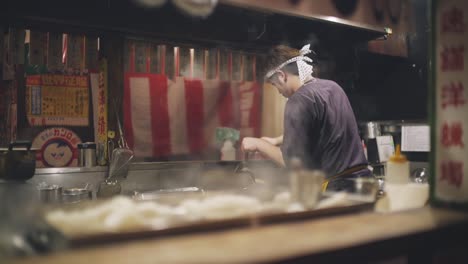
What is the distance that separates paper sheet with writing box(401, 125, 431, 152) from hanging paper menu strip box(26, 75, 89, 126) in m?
3.56

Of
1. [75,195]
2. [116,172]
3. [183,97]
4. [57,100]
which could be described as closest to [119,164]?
[116,172]

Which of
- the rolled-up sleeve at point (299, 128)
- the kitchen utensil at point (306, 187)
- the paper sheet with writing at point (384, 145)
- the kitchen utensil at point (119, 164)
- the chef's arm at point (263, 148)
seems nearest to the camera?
the kitchen utensil at point (306, 187)

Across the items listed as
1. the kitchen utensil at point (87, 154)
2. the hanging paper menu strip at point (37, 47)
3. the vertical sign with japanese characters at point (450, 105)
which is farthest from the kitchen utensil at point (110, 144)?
the vertical sign with japanese characters at point (450, 105)

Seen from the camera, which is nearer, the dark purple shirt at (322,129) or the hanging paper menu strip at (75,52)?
the dark purple shirt at (322,129)

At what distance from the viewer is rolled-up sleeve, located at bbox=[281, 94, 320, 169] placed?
9.60ft

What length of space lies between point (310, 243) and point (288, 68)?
7.18 feet

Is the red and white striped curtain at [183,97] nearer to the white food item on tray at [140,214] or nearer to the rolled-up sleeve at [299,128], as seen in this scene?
the rolled-up sleeve at [299,128]

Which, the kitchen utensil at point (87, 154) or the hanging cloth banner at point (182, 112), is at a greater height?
the hanging cloth banner at point (182, 112)

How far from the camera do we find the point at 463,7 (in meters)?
1.87

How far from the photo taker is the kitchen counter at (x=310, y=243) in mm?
1102

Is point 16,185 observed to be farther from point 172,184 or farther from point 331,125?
point 331,125

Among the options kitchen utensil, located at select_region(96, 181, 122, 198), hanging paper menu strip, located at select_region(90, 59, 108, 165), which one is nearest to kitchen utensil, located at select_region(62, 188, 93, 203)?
kitchen utensil, located at select_region(96, 181, 122, 198)

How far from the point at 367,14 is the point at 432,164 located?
1.28 m

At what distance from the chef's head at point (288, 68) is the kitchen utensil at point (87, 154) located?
1.72 m
